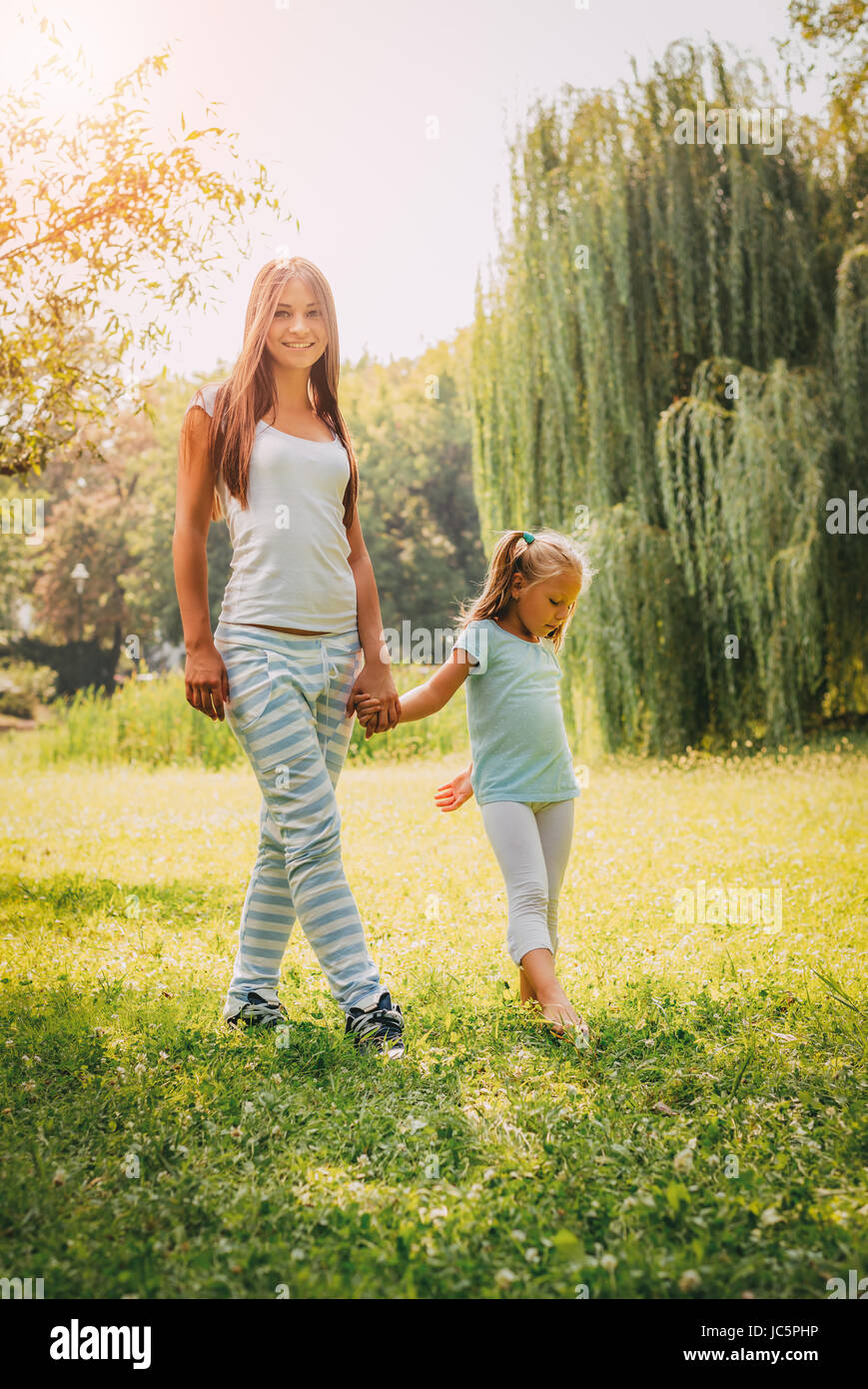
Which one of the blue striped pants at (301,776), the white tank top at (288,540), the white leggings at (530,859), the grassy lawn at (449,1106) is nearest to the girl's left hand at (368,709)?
the blue striped pants at (301,776)

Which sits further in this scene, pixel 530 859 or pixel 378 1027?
pixel 530 859

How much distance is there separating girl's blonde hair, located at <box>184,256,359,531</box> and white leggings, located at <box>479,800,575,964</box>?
1153mm

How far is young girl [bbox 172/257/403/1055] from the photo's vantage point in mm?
3320

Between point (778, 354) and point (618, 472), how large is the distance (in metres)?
2.01

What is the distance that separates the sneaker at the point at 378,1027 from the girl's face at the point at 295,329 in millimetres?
1946

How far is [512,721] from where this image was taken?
3717 mm

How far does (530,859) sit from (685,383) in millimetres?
9684

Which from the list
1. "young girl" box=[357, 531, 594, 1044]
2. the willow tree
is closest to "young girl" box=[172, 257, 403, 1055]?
"young girl" box=[357, 531, 594, 1044]

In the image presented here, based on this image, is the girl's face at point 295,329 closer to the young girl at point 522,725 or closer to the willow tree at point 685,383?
the young girl at point 522,725

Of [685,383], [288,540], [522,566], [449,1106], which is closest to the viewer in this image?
[449,1106]

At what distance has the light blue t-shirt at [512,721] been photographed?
3.68m

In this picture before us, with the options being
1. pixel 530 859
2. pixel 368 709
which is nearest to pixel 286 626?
pixel 368 709

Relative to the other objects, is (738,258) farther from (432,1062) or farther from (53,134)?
(432,1062)

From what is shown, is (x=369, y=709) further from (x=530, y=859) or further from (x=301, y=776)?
(x=530, y=859)
